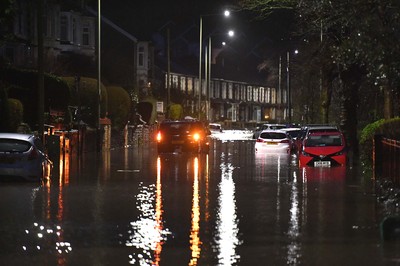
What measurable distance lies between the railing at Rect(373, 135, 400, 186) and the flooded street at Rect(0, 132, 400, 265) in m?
0.58

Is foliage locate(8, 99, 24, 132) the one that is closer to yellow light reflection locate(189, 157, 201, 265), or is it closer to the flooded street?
the flooded street

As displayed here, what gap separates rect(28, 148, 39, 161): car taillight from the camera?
24453mm

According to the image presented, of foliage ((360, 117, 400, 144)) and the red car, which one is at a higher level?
foliage ((360, 117, 400, 144))

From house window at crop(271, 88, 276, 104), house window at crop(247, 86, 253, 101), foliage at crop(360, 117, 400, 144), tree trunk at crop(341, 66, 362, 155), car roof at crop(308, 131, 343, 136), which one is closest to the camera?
foliage at crop(360, 117, 400, 144)

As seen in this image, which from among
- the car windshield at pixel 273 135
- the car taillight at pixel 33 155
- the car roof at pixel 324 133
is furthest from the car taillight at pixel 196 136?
the car taillight at pixel 33 155

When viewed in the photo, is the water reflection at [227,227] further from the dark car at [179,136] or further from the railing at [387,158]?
the dark car at [179,136]

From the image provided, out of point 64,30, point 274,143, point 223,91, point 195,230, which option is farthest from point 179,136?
point 223,91

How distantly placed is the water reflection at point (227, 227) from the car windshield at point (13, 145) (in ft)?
16.8

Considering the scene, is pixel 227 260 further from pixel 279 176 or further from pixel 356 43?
pixel 279 176

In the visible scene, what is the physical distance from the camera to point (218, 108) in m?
138

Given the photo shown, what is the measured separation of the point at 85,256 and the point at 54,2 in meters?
56.8

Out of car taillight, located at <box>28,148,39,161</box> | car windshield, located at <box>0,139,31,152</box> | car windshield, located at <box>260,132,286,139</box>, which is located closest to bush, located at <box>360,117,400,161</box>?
car taillight, located at <box>28,148,39,161</box>

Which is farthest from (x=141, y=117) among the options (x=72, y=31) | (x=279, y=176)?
(x=279, y=176)

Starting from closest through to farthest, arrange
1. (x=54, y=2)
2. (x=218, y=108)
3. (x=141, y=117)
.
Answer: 1. (x=54, y=2)
2. (x=141, y=117)
3. (x=218, y=108)
